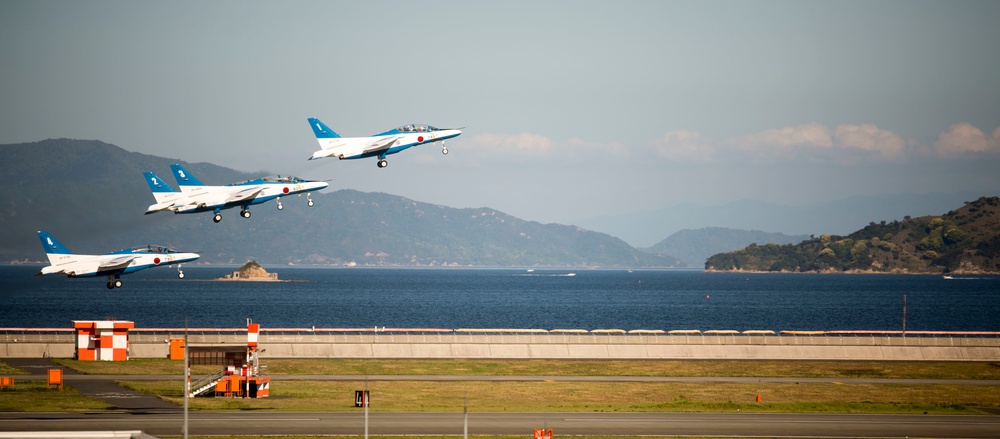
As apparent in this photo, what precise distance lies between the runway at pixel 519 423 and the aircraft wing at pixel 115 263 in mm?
17910

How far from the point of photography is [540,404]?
205 ft

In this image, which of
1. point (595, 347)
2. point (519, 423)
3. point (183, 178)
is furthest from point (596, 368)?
point (183, 178)

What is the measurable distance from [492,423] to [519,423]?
1347 mm

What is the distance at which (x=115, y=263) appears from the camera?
7112cm

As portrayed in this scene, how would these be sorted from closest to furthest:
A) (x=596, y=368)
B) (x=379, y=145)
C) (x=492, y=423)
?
(x=492, y=423) < (x=379, y=145) < (x=596, y=368)

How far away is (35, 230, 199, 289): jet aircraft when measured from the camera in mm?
70062

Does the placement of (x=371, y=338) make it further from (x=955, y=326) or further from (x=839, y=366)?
(x=955, y=326)

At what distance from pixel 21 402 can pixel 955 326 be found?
157165mm

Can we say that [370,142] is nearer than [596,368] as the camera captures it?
Yes

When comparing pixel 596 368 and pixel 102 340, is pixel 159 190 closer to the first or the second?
pixel 102 340

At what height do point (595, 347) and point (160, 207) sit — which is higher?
point (160, 207)

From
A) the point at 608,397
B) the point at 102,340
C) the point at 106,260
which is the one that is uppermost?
the point at 106,260

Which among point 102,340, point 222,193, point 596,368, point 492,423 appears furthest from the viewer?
point 102,340

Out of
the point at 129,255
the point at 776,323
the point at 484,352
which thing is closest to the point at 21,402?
the point at 129,255
